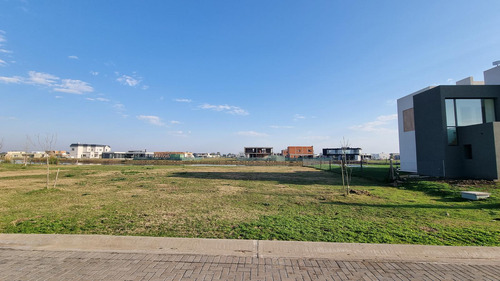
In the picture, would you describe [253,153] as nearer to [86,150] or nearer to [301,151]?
[301,151]

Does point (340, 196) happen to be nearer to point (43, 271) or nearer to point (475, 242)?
point (475, 242)

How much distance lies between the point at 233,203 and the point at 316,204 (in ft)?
10.9

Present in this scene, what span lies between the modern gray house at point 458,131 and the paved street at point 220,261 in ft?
47.3

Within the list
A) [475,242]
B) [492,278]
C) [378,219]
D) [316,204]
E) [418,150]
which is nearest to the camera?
[492,278]

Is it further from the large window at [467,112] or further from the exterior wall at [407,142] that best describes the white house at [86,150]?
the large window at [467,112]

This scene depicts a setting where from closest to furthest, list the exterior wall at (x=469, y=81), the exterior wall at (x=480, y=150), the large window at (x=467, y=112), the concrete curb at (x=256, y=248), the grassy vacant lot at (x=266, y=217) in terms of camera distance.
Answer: the concrete curb at (x=256, y=248) → the grassy vacant lot at (x=266, y=217) → the exterior wall at (x=480, y=150) → the large window at (x=467, y=112) → the exterior wall at (x=469, y=81)

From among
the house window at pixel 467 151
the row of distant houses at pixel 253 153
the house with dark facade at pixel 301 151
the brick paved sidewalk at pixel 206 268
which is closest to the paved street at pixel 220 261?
the brick paved sidewalk at pixel 206 268

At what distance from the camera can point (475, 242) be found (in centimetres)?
500

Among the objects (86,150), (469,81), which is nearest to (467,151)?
(469,81)

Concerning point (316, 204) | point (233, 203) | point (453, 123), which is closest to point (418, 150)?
point (453, 123)

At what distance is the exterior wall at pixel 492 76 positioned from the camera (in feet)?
70.0

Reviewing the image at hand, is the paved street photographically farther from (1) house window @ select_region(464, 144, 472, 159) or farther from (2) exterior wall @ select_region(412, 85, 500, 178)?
(1) house window @ select_region(464, 144, 472, 159)

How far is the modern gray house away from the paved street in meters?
14.4

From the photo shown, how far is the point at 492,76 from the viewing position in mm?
21891
